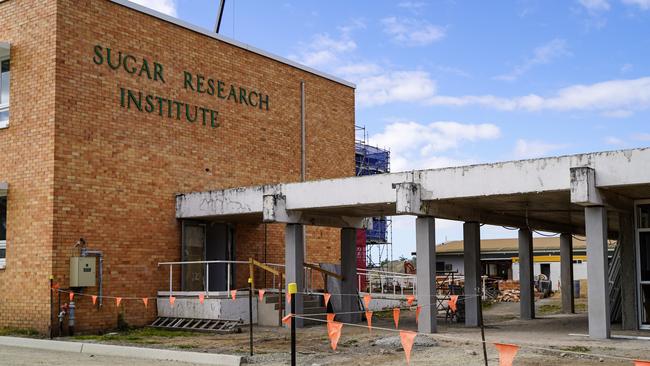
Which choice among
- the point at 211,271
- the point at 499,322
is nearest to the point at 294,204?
the point at 211,271

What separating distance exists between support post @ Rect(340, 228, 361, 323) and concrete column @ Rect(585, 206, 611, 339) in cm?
773

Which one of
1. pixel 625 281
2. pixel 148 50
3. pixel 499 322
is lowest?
pixel 499 322

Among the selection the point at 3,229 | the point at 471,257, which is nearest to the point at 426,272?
the point at 471,257

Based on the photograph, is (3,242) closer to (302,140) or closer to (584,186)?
(302,140)

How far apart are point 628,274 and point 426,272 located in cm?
471

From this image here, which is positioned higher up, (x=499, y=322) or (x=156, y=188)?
(x=156, y=188)

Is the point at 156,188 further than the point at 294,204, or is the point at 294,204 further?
the point at 156,188

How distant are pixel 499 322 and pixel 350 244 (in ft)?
16.0

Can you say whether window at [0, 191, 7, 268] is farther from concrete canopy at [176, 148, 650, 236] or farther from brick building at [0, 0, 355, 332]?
concrete canopy at [176, 148, 650, 236]

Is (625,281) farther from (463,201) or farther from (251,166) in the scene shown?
(251,166)

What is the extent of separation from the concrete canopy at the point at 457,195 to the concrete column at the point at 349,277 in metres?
0.43

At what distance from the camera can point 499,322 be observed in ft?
70.5

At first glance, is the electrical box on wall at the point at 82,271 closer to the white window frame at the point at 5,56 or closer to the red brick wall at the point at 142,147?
the red brick wall at the point at 142,147

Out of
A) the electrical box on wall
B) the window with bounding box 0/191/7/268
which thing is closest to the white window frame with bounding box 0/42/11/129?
the window with bounding box 0/191/7/268
